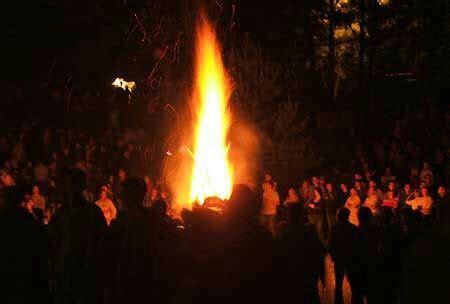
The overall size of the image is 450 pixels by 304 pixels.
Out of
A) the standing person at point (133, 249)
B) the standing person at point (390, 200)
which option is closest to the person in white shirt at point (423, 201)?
the standing person at point (390, 200)

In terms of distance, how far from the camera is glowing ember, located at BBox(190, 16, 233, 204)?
585 inches

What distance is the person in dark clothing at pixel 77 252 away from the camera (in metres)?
5.71

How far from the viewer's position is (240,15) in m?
26.2

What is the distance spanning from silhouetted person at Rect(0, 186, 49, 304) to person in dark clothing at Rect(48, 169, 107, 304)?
36 centimetres

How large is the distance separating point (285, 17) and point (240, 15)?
210cm

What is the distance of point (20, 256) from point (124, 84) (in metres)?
21.9

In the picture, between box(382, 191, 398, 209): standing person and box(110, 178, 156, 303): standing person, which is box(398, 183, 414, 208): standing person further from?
box(110, 178, 156, 303): standing person

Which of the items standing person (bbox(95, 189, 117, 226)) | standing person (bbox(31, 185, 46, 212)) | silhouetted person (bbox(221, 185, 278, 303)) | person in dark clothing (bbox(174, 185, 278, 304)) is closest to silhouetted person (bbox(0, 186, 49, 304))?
person in dark clothing (bbox(174, 185, 278, 304))

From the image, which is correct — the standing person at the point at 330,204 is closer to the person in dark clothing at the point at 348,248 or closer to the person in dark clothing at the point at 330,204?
the person in dark clothing at the point at 330,204

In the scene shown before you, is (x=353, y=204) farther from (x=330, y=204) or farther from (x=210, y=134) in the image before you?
(x=210, y=134)

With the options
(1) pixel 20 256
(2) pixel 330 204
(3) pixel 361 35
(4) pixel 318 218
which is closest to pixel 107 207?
(4) pixel 318 218

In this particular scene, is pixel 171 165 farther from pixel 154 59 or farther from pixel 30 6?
pixel 30 6

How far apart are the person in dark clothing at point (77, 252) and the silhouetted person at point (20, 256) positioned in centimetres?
36

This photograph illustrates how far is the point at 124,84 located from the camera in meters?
26.8
